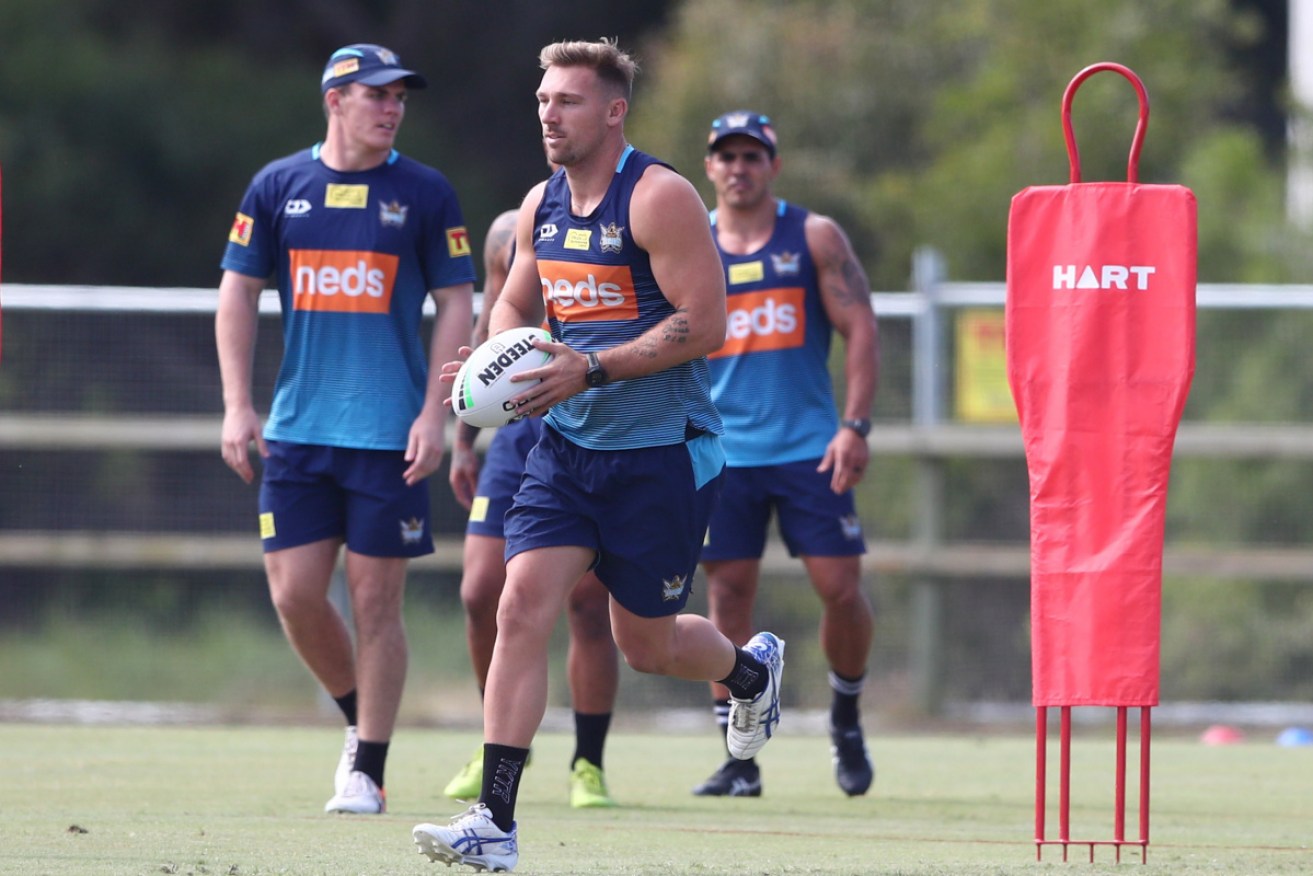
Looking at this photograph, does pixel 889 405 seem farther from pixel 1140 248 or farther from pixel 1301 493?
pixel 1140 248

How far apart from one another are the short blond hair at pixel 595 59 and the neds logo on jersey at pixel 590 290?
19.6 inches

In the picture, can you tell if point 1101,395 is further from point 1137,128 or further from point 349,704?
point 349,704

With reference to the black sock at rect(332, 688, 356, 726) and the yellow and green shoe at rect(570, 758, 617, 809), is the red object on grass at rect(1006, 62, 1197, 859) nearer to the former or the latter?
the yellow and green shoe at rect(570, 758, 617, 809)

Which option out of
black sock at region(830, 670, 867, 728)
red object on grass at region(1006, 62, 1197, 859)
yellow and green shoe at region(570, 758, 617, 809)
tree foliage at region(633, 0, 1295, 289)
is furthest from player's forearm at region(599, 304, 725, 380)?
tree foliage at region(633, 0, 1295, 289)

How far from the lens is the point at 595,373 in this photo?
5.70 meters

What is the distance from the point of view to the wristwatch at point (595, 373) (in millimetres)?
5688

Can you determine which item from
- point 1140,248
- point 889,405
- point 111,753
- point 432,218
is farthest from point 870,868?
point 889,405

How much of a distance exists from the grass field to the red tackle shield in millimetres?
606

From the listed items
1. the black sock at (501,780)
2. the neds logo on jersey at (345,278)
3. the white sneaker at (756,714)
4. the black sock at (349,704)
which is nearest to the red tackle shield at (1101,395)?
the white sneaker at (756,714)

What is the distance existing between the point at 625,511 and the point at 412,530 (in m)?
1.75

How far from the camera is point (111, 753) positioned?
30.6 feet

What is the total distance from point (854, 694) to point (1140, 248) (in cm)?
324

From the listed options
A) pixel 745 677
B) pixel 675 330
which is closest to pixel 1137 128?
pixel 675 330

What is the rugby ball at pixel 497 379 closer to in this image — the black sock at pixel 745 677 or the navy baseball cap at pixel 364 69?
the black sock at pixel 745 677
